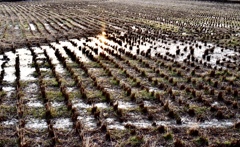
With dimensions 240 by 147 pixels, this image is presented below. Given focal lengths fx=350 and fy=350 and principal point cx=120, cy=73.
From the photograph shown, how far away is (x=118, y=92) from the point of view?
1109 centimetres

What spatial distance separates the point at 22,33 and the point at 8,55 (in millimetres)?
7686

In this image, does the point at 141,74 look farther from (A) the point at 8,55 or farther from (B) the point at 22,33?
(B) the point at 22,33

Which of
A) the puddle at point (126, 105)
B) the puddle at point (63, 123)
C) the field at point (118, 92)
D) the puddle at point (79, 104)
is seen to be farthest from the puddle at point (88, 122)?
the puddle at point (126, 105)

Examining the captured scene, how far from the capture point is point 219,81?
41.1 ft

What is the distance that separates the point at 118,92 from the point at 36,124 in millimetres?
3298

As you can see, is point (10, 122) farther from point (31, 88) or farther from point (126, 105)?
point (126, 105)

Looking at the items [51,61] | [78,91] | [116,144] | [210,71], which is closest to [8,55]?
[51,61]

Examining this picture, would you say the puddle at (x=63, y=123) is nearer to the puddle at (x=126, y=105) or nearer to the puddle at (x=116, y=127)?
the puddle at (x=116, y=127)

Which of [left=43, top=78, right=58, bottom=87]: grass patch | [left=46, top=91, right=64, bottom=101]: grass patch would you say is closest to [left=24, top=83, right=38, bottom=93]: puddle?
[left=43, top=78, right=58, bottom=87]: grass patch

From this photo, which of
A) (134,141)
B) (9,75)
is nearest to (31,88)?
(9,75)

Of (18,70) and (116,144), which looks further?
(18,70)

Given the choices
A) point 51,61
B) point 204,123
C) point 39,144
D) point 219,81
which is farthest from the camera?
point 51,61

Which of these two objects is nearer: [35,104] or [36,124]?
[36,124]

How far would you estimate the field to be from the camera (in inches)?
319
